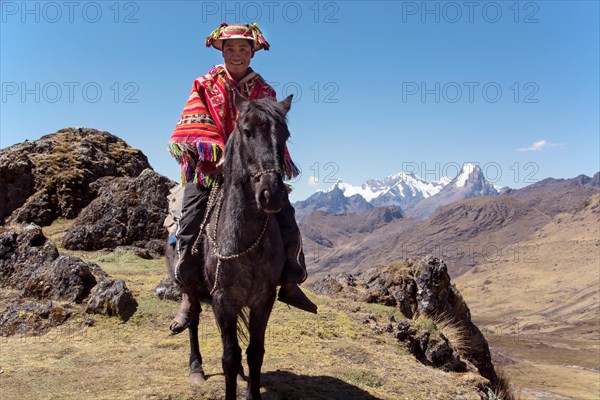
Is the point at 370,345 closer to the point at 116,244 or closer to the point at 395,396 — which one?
the point at 395,396

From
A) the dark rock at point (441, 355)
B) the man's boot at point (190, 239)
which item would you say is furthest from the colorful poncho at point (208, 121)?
the dark rock at point (441, 355)

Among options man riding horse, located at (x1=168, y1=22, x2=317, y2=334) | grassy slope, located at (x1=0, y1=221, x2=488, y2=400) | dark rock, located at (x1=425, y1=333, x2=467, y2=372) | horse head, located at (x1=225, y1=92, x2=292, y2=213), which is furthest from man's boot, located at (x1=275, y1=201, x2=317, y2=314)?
dark rock, located at (x1=425, y1=333, x2=467, y2=372)

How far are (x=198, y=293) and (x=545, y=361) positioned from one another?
91250 millimetres

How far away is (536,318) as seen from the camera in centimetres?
13538

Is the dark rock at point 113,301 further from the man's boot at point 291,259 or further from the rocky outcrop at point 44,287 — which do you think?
the man's boot at point 291,259

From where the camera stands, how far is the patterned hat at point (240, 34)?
7.64m

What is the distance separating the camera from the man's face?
7762 millimetres

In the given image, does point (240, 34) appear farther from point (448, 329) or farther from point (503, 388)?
point (503, 388)

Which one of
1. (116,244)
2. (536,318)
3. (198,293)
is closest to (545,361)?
(536,318)

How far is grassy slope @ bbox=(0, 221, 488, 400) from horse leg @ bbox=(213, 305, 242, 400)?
101cm

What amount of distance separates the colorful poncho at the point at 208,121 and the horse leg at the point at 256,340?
203 centimetres

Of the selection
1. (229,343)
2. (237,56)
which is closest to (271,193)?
(229,343)

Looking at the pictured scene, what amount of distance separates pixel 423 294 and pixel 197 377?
10.8 metres

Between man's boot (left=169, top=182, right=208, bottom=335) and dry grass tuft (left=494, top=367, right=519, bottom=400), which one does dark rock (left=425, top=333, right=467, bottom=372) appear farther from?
man's boot (left=169, top=182, right=208, bottom=335)
